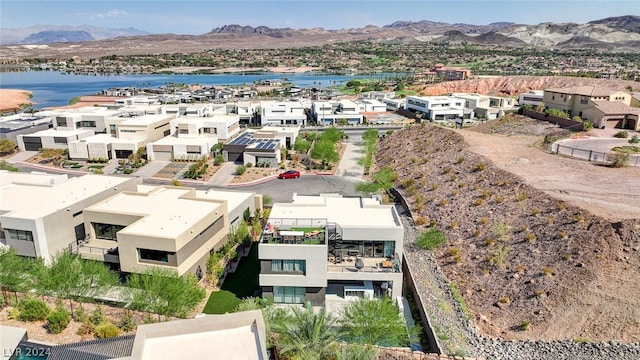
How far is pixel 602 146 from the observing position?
52562 millimetres

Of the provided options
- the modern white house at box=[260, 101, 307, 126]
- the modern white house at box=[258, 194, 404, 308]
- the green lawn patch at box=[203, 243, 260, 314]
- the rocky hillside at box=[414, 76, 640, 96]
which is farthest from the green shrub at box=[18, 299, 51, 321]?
the rocky hillside at box=[414, 76, 640, 96]

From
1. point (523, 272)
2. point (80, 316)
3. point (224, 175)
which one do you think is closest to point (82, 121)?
point (224, 175)

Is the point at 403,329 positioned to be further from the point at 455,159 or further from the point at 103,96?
the point at 103,96

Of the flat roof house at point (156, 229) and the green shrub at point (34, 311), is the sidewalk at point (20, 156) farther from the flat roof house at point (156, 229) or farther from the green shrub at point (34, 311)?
the green shrub at point (34, 311)

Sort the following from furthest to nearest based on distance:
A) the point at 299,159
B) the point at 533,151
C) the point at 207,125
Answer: the point at 207,125 < the point at 299,159 < the point at 533,151

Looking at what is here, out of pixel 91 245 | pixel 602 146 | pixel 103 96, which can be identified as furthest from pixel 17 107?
pixel 602 146

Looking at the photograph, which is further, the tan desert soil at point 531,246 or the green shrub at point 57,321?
the tan desert soil at point 531,246

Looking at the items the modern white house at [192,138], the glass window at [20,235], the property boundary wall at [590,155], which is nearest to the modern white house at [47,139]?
the modern white house at [192,138]

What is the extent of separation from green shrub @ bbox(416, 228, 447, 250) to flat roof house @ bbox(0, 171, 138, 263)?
83.2 feet

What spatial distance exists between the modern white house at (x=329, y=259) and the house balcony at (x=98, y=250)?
10694mm

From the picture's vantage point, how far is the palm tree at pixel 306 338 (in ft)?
65.4

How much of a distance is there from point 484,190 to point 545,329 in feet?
66.1

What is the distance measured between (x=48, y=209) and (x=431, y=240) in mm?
29311

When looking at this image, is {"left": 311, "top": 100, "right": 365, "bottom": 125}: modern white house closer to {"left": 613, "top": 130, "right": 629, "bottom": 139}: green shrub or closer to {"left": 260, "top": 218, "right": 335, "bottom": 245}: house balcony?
{"left": 613, "top": 130, "right": 629, "bottom": 139}: green shrub
